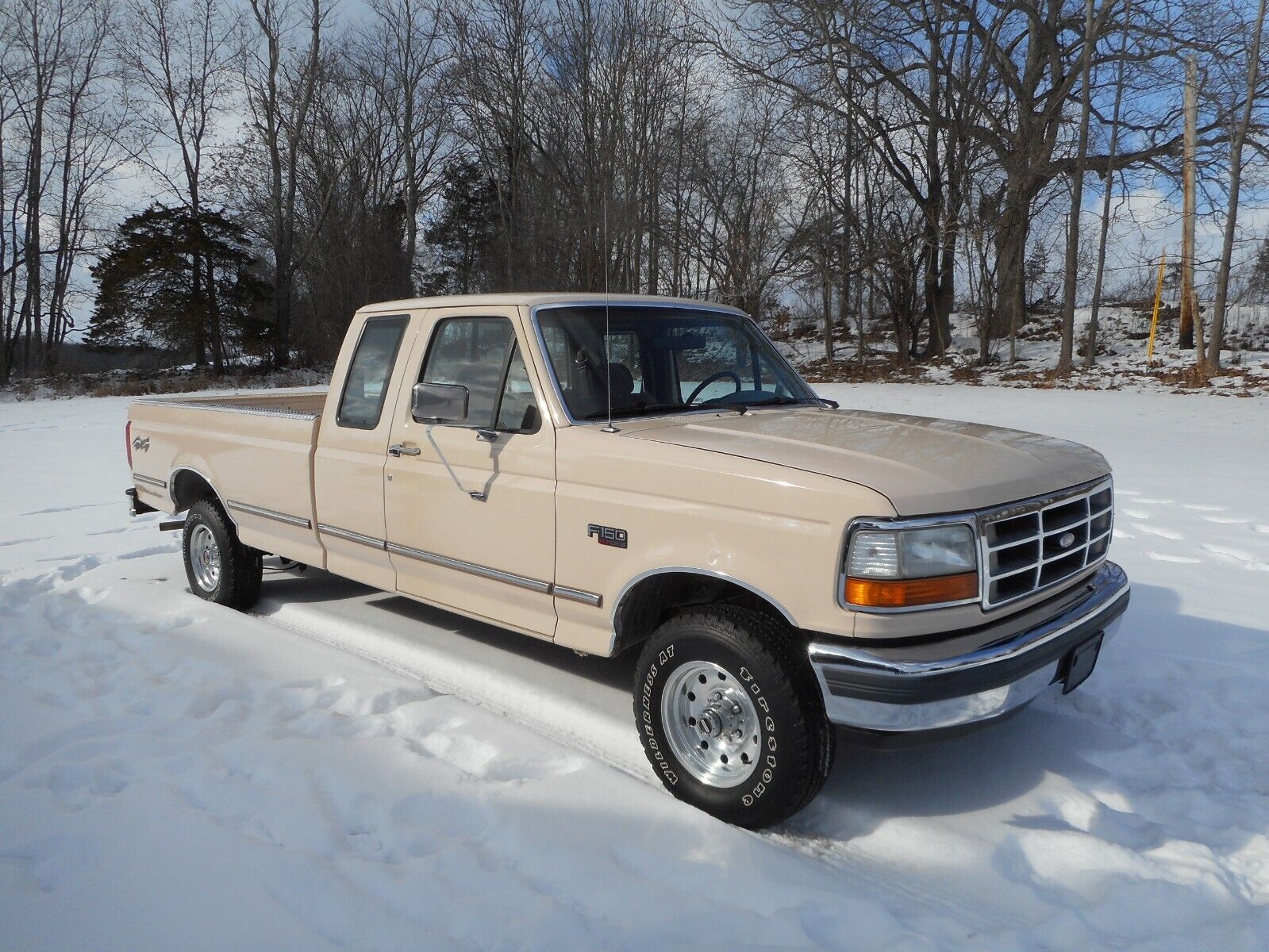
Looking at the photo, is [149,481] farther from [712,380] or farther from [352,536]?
[712,380]

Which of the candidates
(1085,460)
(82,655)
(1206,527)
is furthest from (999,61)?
(82,655)

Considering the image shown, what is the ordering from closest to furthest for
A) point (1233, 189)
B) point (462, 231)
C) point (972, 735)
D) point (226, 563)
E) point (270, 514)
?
point (972, 735), point (270, 514), point (226, 563), point (1233, 189), point (462, 231)

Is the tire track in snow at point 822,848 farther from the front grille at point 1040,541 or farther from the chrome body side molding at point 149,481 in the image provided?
the chrome body side molding at point 149,481

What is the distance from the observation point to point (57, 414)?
19.5 m

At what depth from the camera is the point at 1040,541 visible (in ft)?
10.7

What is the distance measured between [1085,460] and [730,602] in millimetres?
1598

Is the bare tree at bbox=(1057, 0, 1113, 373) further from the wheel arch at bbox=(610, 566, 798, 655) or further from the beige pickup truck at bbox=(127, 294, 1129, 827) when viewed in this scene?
the wheel arch at bbox=(610, 566, 798, 655)

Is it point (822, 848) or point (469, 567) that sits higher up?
point (469, 567)

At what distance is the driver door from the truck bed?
880 millimetres

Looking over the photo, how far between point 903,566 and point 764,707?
693 millimetres

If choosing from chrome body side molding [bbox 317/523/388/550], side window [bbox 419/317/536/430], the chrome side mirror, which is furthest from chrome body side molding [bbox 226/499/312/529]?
the chrome side mirror

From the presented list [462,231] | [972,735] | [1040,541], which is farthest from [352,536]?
[462,231]

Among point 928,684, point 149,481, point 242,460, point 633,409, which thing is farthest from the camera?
point 149,481

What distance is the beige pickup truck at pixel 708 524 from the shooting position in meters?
2.96
